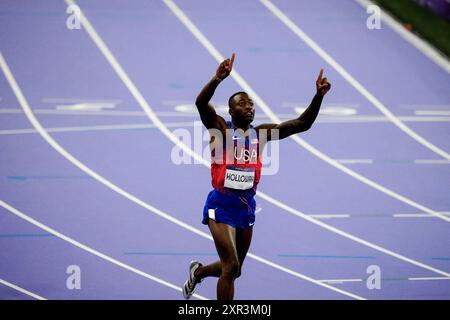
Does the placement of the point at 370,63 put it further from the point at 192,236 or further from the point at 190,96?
the point at 192,236

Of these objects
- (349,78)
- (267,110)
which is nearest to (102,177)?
(267,110)

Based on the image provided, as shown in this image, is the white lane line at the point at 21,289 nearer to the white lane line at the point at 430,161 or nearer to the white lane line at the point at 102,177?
the white lane line at the point at 102,177

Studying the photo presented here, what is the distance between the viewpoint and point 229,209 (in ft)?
22.6

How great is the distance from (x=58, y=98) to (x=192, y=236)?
11.9 ft

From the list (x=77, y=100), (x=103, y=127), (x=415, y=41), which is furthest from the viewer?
(x=415, y=41)

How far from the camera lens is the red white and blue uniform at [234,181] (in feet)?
22.5

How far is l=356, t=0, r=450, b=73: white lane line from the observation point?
498 inches

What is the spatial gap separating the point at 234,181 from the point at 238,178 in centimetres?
4

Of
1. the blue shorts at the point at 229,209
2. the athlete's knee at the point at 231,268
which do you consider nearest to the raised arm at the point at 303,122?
the blue shorts at the point at 229,209

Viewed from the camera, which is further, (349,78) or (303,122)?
(349,78)

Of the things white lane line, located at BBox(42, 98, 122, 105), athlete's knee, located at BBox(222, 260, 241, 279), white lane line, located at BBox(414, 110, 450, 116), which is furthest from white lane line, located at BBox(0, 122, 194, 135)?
athlete's knee, located at BBox(222, 260, 241, 279)

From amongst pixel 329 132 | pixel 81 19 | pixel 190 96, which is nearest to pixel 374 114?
pixel 329 132

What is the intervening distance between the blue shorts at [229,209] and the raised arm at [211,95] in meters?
0.55

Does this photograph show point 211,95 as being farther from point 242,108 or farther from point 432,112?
point 432,112
